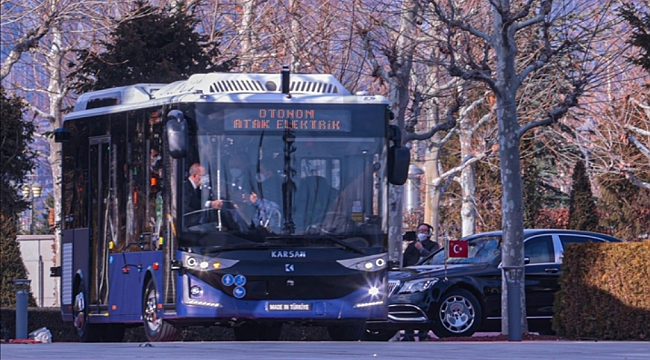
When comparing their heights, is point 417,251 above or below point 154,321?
above

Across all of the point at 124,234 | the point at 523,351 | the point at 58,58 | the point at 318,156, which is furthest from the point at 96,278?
the point at 58,58

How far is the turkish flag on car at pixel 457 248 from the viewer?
19141 mm

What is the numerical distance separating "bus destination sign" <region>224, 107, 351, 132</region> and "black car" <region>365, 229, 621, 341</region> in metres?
4.08

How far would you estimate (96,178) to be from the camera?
1661 centimetres

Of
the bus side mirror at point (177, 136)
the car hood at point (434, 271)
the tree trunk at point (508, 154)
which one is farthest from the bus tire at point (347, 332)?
the bus side mirror at point (177, 136)

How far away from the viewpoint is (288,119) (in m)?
14.9

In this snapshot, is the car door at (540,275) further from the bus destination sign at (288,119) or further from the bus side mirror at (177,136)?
the bus side mirror at (177,136)

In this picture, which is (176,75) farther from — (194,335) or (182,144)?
(182,144)

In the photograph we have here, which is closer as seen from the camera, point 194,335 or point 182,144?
point 182,144

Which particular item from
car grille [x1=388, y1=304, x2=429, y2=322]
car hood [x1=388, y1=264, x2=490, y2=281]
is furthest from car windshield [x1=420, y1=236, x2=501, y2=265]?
car grille [x1=388, y1=304, x2=429, y2=322]

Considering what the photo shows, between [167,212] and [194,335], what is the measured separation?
695 cm

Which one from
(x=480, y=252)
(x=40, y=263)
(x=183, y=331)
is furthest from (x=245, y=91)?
(x=40, y=263)

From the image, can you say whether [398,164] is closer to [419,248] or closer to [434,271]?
[434,271]

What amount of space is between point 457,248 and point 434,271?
0.63m
